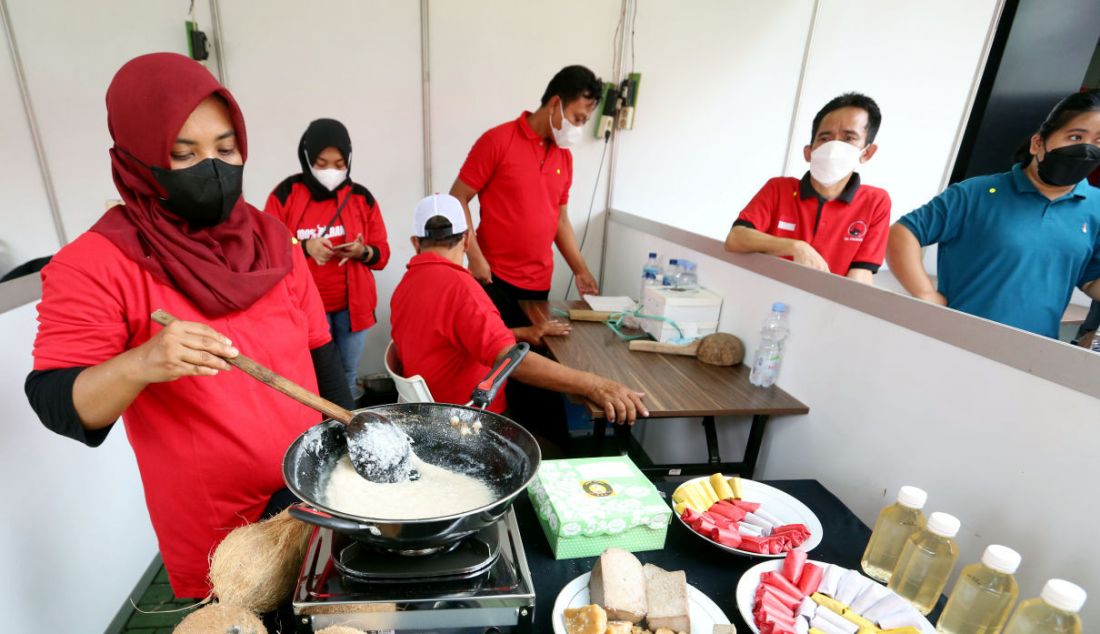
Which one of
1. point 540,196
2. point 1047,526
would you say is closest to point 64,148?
point 540,196

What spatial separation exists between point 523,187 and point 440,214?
1010mm

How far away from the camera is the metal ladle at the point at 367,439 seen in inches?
32.6

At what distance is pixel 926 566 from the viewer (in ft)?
2.89

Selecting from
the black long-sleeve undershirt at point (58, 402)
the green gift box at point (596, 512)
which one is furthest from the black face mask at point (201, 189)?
the green gift box at point (596, 512)

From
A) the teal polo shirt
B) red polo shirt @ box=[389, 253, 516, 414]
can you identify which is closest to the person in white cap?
red polo shirt @ box=[389, 253, 516, 414]

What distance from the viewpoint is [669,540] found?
1025 mm

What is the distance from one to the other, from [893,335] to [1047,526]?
19.2 inches

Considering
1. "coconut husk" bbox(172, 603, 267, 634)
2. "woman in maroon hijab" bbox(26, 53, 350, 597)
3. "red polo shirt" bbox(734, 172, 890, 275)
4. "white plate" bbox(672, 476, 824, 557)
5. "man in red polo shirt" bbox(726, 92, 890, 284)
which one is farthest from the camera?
"red polo shirt" bbox(734, 172, 890, 275)

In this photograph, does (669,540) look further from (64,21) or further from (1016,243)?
(64,21)

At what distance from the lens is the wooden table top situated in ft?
5.20

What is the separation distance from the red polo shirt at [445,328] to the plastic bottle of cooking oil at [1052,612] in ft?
3.77

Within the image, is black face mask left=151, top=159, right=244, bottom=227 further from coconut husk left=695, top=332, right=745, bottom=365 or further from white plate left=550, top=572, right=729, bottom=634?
coconut husk left=695, top=332, right=745, bottom=365

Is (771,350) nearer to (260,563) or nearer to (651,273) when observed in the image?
(651,273)

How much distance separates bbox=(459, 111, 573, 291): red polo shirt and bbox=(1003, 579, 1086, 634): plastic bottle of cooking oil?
2.24 metres
